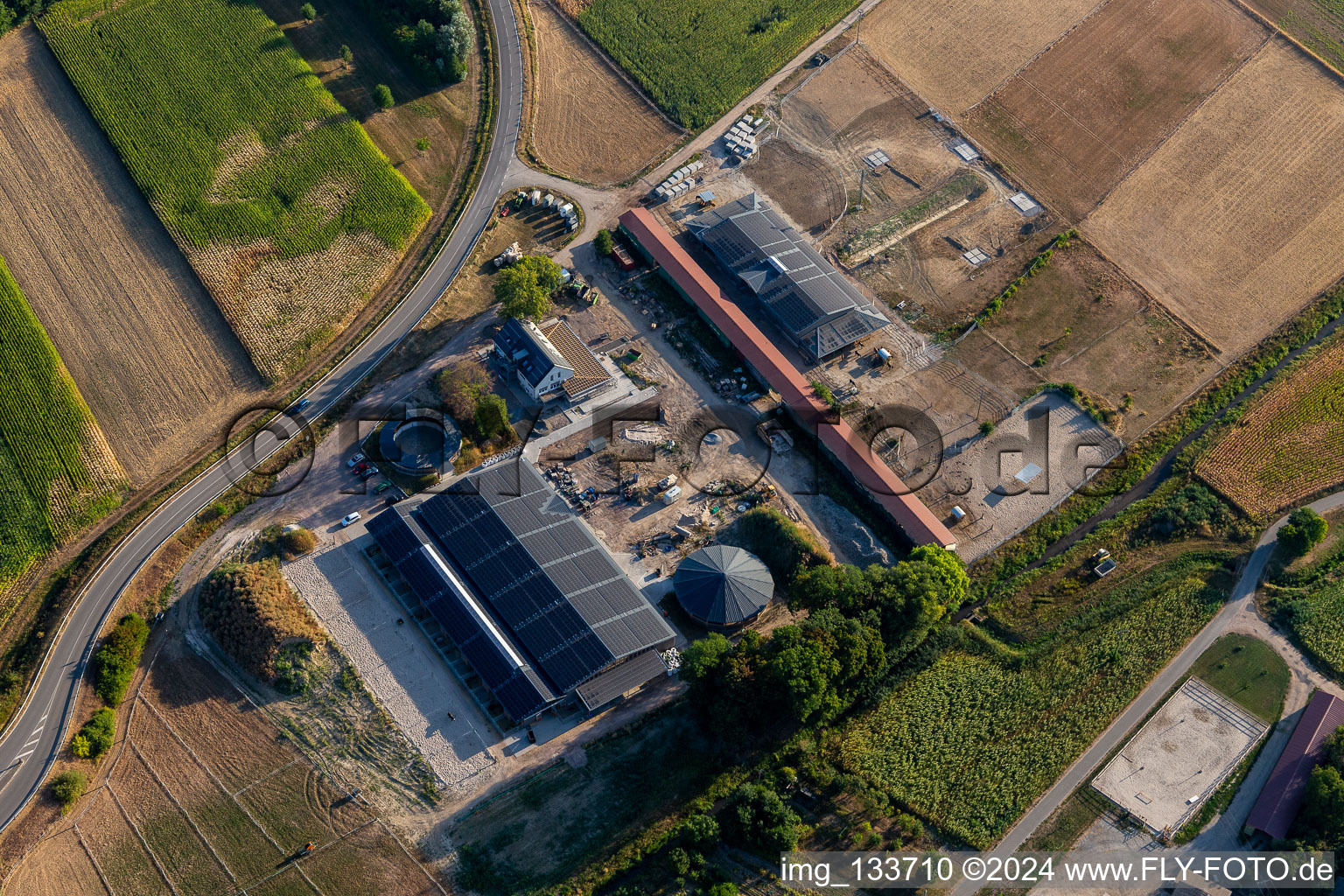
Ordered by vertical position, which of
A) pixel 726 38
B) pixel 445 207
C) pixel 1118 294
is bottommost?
pixel 1118 294

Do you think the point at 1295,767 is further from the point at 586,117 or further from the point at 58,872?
the point at 586,117

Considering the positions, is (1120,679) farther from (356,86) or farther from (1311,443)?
(356,86)

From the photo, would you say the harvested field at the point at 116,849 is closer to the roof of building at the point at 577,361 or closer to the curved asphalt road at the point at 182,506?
the curved asphalt road at the point at 182,506

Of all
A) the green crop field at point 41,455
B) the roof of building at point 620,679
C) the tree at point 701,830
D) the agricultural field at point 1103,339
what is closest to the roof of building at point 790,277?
the agricultural field at point 1103,339

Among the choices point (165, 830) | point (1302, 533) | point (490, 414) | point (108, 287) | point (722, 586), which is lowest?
point (1302, 533)

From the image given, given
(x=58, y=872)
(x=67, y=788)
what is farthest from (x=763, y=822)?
(x=67, y=788)

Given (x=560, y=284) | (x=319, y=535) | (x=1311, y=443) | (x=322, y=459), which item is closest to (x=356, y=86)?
(x=560, y=284)

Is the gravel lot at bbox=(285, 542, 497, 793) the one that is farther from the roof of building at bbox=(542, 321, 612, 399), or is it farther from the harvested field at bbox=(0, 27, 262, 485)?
the roof of building at bbox=(542, 321, 612, 399)
